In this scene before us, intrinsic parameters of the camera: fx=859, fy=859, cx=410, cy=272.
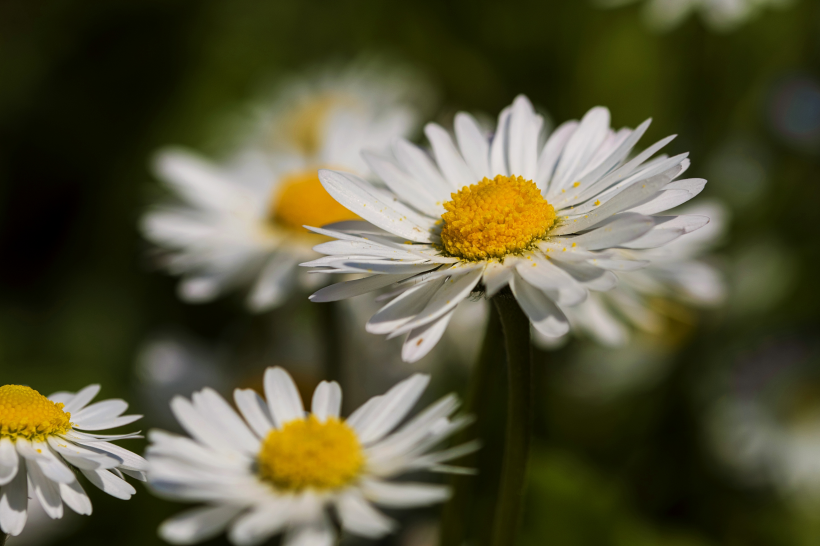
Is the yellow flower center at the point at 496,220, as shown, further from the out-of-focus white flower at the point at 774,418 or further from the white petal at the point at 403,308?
the out-of-focus white flower at the point at 774,418

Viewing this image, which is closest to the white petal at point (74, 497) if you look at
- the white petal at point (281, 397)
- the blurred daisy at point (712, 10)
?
the white petal at point (281, 397)

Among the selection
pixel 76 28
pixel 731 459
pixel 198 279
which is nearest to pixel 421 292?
pixel 198 279

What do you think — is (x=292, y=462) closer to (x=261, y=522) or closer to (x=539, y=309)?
(x=261, y=522)

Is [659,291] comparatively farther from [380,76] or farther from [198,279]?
[380,76]

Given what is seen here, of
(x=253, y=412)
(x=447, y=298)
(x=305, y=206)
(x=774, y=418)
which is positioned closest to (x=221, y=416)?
(x=253, y=412)

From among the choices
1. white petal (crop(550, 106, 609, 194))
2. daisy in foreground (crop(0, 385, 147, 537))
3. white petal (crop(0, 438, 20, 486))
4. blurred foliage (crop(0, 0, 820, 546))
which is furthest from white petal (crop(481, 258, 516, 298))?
blurred foliage (crop(0, 0, 820, 546))
